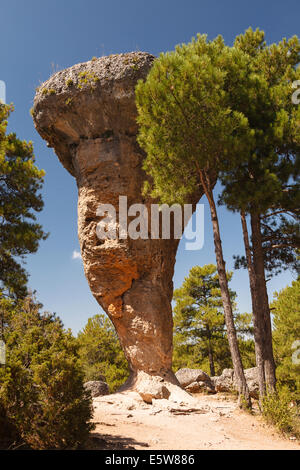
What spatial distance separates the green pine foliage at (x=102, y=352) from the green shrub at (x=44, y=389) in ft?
43.2

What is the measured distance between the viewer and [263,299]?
8.93m

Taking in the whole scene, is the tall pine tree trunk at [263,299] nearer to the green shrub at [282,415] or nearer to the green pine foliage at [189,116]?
the green shrub at [282,415]

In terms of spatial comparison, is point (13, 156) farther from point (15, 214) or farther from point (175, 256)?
point (175, 256)

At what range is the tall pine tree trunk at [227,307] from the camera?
27.7 ft

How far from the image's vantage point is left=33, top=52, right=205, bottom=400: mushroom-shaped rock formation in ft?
41.1

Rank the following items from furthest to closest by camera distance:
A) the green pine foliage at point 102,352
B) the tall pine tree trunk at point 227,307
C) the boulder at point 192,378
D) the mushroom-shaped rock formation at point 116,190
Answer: the green pine foliage at point 102,352 < the boulder at point 192,378 < the mushroom-shaped rock formation at point 116,190 < the tall pine tree trunk at point 227,307

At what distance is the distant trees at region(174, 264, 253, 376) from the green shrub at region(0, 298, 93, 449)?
14981 millimetres

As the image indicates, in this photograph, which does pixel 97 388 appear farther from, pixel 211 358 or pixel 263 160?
pixel 263 160

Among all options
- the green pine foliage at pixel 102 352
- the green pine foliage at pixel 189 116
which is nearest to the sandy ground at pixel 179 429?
the green pine foliage at pixel 189 116

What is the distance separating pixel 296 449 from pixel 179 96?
27.1ft

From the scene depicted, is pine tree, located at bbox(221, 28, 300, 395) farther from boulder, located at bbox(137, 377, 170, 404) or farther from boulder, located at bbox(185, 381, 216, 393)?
boulder, located at bbox(185, 381, 216, 393)

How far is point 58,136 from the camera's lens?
14484mm
